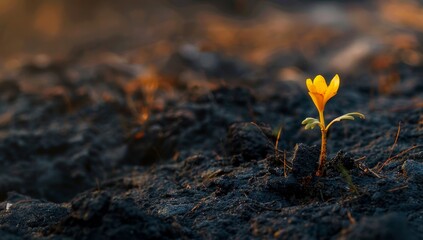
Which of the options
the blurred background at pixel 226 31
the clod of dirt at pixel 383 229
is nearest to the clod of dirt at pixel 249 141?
the clod of dirt at pixel 383 229

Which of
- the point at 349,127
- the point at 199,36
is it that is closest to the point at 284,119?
the point at 349,127

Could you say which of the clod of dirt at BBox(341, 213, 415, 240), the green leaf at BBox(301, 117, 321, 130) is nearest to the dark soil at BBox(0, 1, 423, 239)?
the clod of dirt at BBox(341, 213, 415, 240)

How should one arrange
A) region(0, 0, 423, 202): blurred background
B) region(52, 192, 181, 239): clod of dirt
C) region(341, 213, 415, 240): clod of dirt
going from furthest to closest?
region(0, 0, 423, 202): blurred background
region(52, 192, 181, 239): clod of dirt
region(341, 213, 415, 240): clod of dirt

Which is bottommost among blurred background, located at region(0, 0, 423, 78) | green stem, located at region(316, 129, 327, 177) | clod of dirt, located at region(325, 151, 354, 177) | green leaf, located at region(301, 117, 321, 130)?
blurred background, located at region(0, 0, 423, 78)

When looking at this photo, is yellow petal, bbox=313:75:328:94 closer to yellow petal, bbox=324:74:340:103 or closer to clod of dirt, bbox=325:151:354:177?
yellow petal, bbox=324:74:340:103

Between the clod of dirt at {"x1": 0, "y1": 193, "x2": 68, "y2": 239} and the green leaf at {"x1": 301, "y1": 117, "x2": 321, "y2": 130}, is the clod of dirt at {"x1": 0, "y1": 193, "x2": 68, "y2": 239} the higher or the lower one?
the lower one

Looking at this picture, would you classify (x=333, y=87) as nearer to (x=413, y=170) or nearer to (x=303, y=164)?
(x=303, y=164)

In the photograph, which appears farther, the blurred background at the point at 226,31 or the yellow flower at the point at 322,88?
the blurred background at the point at 226,31

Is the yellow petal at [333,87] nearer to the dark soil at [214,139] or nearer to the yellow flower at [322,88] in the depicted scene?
the yellow flower at [322,88]

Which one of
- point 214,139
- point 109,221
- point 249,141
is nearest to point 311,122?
point 249,141
